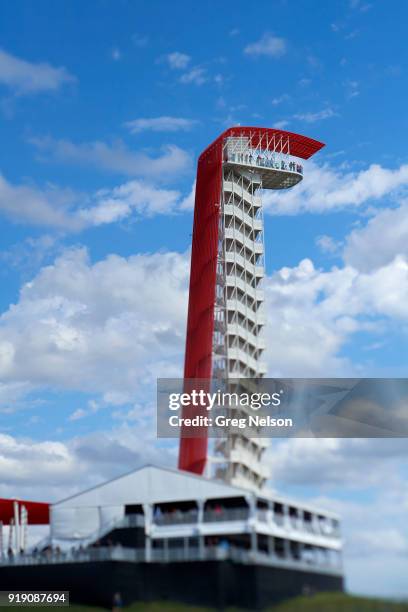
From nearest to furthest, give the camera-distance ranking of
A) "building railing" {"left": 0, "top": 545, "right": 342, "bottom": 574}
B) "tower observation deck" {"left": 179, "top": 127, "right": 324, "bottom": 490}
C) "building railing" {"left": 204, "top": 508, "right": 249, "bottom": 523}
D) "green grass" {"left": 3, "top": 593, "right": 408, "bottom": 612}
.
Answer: "green grass" {"left": 3, "top": 593, "right": 408, "bottom": 612} → "building railing" {"left": 0, "top": 545, "right": 342, "bottom": 574} → "building railing" {"left": 204, "top": 508, "right": 249, "bottom": 523} → "tower observation deck" {"left": 179, "top": 127, "right": 324, "bottom": 490}

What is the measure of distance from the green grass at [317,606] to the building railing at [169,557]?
2.36m

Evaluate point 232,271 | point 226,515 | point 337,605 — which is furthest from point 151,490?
point 232,271

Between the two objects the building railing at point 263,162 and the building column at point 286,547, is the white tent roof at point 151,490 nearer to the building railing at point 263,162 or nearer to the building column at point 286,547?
the building column at point 286,547

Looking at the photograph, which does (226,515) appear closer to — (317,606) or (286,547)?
(286,547)

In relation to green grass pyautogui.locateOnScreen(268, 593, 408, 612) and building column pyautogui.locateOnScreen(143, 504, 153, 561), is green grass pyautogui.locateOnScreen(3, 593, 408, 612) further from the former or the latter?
building column pyautogui.locateOnScreen(143, 504, 153, 561)

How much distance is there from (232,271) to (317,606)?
29.7 meters

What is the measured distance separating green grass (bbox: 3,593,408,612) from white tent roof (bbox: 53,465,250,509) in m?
6.86

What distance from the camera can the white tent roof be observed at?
52.5 m

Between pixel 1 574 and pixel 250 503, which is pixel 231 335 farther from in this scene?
pixel 1 574

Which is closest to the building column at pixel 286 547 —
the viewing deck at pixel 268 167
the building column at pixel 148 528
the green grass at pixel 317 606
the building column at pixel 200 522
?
the green grass at pixel 317 606

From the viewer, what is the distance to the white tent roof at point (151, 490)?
172 ft

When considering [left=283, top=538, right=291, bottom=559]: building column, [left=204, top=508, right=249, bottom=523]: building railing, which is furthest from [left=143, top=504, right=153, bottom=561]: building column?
[left=283, top=538, right=291, bottom=559]: building column

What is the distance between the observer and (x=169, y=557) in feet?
165

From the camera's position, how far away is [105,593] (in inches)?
1956
